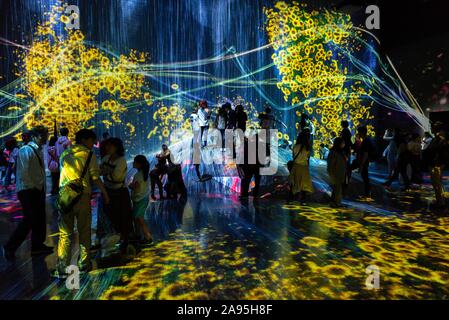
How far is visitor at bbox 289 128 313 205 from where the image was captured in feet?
22.4

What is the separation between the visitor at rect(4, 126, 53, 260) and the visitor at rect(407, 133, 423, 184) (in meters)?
8.18

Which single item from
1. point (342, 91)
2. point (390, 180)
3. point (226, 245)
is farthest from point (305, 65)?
point (226, 245)

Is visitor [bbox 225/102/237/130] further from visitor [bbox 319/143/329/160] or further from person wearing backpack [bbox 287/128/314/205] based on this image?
visitor [bbox 319/143/329/160]

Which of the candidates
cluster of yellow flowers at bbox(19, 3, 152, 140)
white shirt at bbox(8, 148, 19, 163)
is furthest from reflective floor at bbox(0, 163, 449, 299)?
cluster of yellow flowers at bbox(19, 3, 152, 140)

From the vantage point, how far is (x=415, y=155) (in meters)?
9.14

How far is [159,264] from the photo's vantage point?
3906mm

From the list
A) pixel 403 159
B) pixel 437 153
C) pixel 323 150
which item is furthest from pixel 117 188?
pixel 323 150

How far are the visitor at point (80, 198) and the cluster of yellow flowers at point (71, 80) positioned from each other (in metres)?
10.8

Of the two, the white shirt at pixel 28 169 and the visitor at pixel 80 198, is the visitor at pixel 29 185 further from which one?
the visitor at pixel 80 198

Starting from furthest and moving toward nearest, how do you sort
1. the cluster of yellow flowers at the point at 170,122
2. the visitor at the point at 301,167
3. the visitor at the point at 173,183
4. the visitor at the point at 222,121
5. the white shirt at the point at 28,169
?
the cluster of yellow flowers at the point at 170,122 → the visitor at the point at 222,121 → the visitor at the point at 173,183 → the visitor at the point at 301,167 → the white shirt at the point at 28,169

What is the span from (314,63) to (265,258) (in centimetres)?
1348

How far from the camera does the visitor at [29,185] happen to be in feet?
13.1

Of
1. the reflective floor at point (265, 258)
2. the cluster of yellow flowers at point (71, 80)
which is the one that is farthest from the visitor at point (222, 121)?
the cluster of yellow flowers at point (71, 80)
